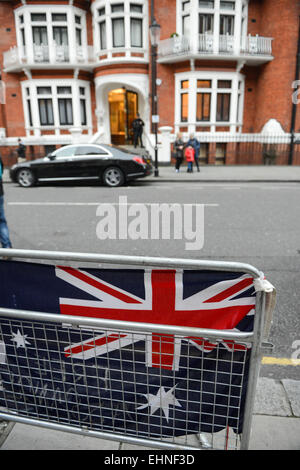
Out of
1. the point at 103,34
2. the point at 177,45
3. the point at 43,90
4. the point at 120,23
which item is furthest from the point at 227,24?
the point at 43,90

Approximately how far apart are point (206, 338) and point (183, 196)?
8.88 m

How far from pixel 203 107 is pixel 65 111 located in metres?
9.02

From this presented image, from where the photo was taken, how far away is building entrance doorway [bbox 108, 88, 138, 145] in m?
24.0

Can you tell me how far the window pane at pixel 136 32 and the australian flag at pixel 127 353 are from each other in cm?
2196

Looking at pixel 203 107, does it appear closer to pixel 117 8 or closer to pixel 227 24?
pixel 227 24

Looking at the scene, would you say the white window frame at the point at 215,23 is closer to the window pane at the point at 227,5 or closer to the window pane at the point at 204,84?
the window pane at the point at 227,5

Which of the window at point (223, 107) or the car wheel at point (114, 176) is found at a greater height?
the window at point (223, 107)

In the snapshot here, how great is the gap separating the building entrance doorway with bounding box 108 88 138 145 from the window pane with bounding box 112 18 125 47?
370 centimetres

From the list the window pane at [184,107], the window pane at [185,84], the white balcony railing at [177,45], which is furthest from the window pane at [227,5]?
the window pane at [184,107]

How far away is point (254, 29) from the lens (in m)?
20.4

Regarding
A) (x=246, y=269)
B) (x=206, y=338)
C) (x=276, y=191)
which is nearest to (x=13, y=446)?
(x=206, y=338)

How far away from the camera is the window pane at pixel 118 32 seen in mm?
20250

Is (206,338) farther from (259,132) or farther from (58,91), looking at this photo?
(58,91)

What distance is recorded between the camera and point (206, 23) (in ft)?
64.1
